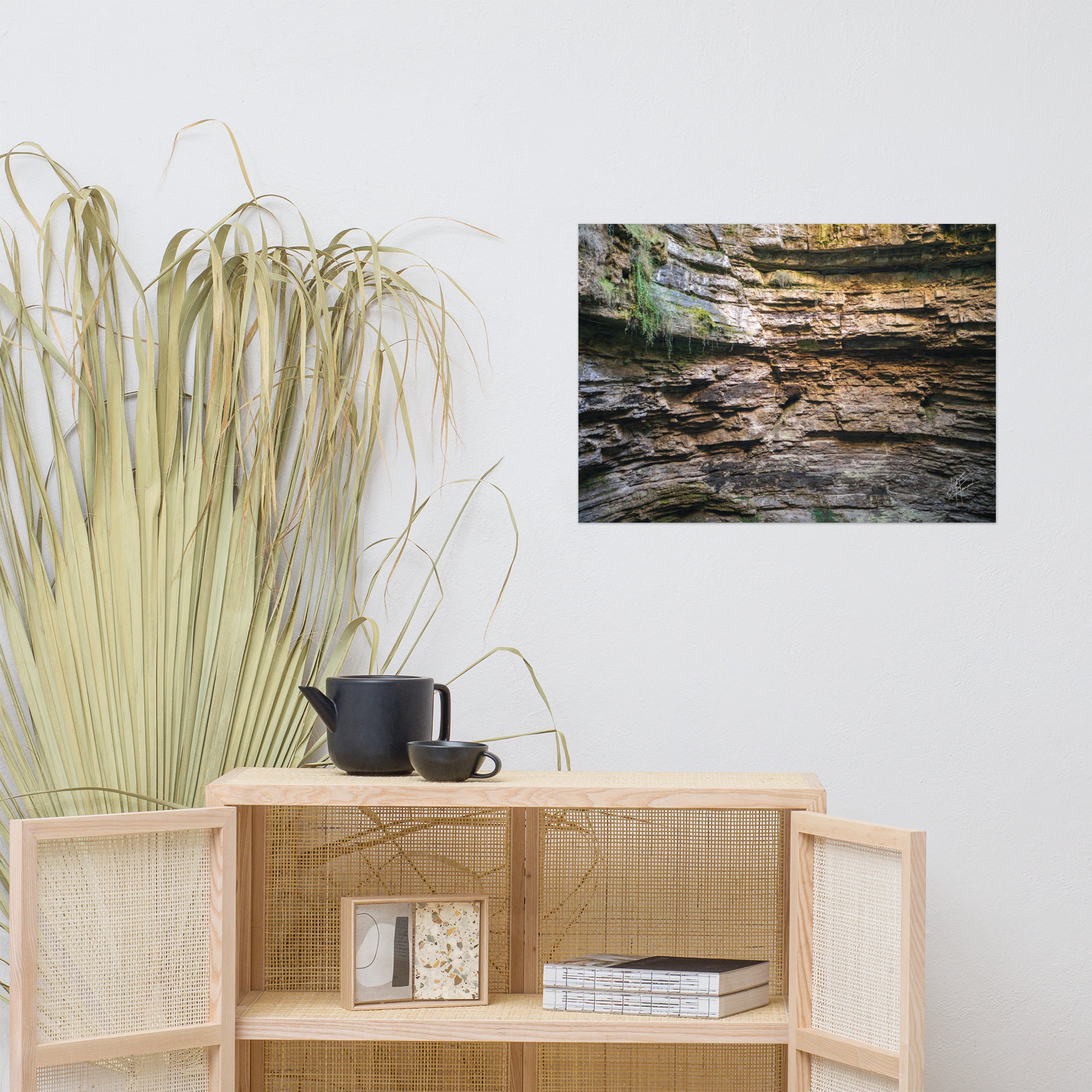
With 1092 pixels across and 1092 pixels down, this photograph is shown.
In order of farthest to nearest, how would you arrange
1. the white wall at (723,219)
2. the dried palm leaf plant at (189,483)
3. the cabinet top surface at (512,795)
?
the white wall at (723,219), the dried palm leaf plant at (189,483), the cabinet top surface at (512,795)

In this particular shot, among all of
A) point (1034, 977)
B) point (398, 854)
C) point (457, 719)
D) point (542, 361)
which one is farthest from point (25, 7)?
point (1034, 977)

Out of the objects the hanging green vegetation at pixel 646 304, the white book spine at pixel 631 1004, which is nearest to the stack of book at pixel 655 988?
the white book spine at pixel 631 1004

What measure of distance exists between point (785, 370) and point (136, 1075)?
1464 mm

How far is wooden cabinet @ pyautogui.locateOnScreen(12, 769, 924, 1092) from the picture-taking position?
1.25 metres

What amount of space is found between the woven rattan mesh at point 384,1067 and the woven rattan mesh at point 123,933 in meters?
0.28

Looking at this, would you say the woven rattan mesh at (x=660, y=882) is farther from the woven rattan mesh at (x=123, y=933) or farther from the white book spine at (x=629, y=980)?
the woven rattan mesh at (x=123, y=933)

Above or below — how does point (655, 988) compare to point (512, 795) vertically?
below

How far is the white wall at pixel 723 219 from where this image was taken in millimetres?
1811

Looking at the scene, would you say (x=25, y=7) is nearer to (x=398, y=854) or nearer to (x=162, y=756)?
(x=162, y=756)

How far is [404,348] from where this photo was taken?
1860 mm

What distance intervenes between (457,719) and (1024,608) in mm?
1014

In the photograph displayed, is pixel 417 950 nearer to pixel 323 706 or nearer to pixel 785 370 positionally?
pixel 323 706

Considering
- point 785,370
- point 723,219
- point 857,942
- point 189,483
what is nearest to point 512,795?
point 857,942

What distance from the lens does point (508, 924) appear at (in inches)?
60.3
